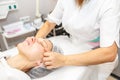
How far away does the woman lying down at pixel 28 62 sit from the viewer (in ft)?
3.40

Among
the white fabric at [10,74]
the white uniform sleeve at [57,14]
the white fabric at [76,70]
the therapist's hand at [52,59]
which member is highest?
the white uniform sleeve at [57,14]

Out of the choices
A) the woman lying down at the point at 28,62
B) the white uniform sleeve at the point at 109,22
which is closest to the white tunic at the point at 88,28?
the white uniform sleeve at the point at 109,22

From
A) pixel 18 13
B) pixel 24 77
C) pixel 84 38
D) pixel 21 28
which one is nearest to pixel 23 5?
pixel 18 13

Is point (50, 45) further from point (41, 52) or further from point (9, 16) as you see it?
point (9, 16)

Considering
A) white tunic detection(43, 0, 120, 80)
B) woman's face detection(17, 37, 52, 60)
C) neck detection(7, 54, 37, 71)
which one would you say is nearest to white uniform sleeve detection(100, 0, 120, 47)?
white tunic detection(43, 0, 120, 80)

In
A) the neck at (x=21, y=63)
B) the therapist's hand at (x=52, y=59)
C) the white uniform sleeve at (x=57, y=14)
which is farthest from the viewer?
the white uniform sleeve at (x=57, y=14)

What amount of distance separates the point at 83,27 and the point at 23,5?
3.48 feet

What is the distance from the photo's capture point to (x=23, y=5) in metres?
2.03

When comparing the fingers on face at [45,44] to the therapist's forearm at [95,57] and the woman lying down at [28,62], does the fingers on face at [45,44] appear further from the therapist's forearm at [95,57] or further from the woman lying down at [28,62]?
the therapist's forearm at [95,57]

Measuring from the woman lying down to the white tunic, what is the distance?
10 centimetres

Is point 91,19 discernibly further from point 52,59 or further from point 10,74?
point 10,74

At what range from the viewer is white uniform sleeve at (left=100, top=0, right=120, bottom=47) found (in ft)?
3.42

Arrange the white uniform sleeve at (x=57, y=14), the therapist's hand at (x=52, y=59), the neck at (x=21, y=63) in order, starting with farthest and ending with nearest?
the white uniform sleeve at (x=57, y=14)
the neck at (x=21, y=63)
the therapist's hand at (x=52, y=59)

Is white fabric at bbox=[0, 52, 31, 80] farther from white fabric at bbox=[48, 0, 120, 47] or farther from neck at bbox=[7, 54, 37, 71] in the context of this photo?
white fabric at bbox=[48, 0, 120, 47]
